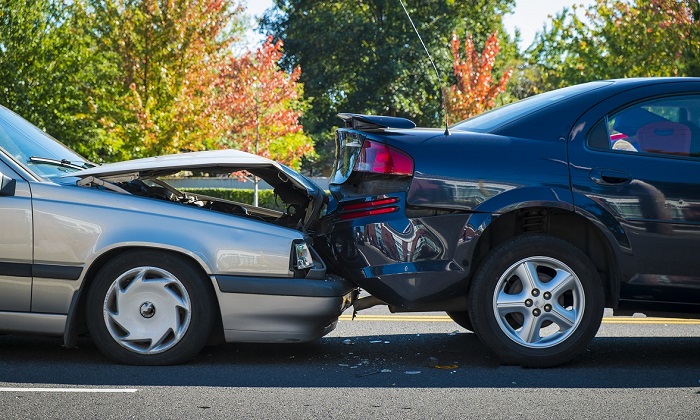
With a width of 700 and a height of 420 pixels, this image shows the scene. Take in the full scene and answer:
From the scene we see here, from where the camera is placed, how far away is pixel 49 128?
989 inches

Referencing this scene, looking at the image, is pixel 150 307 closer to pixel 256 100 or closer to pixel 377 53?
pixel 256 100

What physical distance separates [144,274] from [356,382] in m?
1.34

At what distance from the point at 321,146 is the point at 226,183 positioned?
1118cm

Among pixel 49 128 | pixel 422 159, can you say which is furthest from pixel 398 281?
pixel 49 128

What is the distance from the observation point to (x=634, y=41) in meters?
30.9

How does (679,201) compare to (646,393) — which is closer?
(646,393)

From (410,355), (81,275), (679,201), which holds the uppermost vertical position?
(679,201)

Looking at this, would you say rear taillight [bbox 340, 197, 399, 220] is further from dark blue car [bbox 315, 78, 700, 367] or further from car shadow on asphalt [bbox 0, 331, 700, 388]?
car shadow on asphalt [bbox 0, 331, 700, 388]

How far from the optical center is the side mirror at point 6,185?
525 cm

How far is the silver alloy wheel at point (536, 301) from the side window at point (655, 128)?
0.79 m

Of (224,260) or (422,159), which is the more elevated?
(422,159)

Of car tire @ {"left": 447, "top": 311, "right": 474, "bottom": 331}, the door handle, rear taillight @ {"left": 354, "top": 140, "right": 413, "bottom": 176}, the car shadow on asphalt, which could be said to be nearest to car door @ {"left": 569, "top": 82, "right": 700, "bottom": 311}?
the door handle

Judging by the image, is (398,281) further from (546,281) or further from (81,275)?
(81,275)

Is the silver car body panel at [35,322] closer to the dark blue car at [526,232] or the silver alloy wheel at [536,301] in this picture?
the dark blue car at [526,232]
